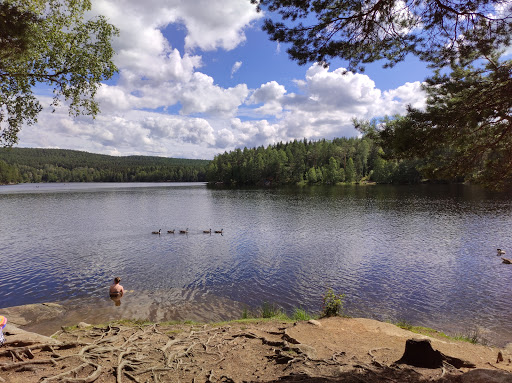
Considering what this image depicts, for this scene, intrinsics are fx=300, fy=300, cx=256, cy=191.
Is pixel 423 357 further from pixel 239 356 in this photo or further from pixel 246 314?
pixel 246 314

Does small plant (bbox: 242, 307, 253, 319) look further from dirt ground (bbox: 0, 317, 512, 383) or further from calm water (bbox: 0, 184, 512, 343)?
dirt ground (bbox: 0, 317, 512, 383)

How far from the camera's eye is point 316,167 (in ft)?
486

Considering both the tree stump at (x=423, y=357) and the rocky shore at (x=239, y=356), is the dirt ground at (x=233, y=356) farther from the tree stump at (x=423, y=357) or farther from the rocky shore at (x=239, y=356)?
the tree stump at (x=423, y=357)

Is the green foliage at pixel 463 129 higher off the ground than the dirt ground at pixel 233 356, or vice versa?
the green foliage at pixel 463 129

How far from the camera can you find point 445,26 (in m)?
8.55

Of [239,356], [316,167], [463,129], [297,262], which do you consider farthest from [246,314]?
[316,167]

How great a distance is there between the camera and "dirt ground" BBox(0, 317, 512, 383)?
24.1ft

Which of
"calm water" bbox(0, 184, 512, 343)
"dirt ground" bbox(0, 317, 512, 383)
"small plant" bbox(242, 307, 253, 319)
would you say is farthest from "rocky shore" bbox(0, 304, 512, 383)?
"calm water" bbox(0, 184, 512, 343)

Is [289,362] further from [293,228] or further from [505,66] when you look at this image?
[293,228]

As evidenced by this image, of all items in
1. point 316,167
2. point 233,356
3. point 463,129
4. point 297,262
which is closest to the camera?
point 233,356

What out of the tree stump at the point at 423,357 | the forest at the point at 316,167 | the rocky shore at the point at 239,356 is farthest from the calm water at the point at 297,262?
the forest at the point at 316,167

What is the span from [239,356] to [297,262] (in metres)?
17.2

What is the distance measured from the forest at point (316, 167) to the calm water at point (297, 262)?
80.2 metres

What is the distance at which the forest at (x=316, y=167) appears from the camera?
126m
